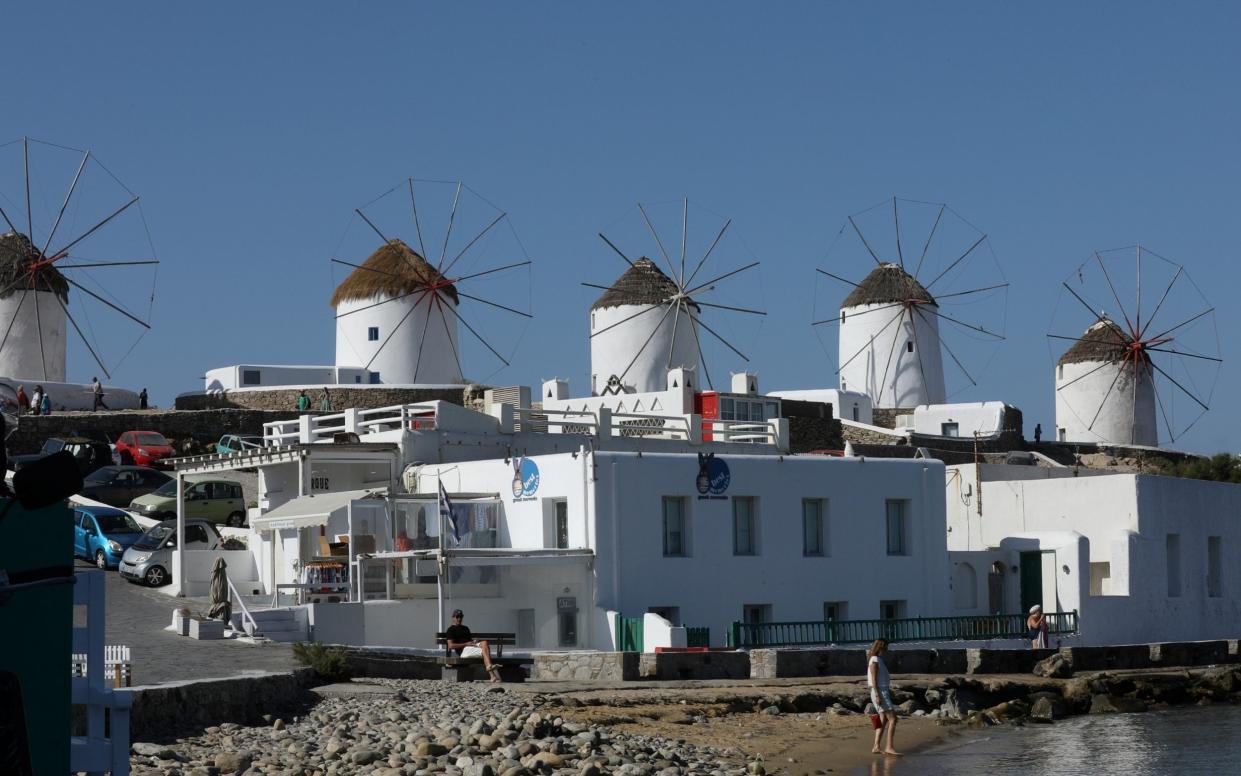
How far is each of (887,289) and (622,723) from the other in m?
61.1

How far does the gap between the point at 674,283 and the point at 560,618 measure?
141 ft

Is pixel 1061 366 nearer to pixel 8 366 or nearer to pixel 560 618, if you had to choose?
pixel 8 366

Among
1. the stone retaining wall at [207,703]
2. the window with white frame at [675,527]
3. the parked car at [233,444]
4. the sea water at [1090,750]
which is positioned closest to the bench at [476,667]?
the stone retaining wall at [207,703]

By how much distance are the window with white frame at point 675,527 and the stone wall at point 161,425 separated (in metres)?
24.9

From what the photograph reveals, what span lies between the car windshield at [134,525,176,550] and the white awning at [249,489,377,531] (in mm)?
1670

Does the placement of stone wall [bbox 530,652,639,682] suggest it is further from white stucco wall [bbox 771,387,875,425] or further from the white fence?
white stucco wall [bbox 771,387,875,425]

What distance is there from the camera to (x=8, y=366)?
211 feet

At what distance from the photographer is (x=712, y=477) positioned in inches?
1230

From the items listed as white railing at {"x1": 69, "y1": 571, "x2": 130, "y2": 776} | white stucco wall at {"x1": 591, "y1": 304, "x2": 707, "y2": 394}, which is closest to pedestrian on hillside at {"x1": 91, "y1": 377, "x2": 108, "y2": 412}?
white stucco wall at {"x1": 591, "y1": 304, "x2": 707, "y2": 394}

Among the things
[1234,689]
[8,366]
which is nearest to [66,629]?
[1234,689]

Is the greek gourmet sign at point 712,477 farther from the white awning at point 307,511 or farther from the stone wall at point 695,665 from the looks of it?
the white awning at point 307,511

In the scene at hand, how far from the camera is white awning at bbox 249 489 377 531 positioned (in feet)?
99.9

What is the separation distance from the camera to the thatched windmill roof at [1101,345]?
265 ft

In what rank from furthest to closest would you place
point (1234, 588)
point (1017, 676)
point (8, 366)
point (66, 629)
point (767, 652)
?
point (8, 366), point (1234, 588), point (1017, 676), point (767, 652), point (66, 629)
